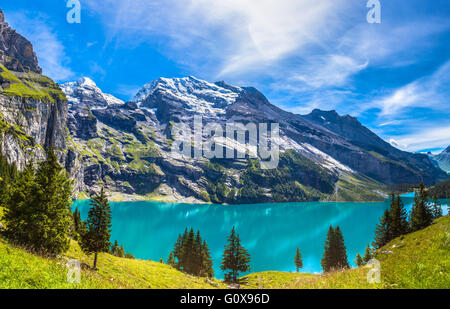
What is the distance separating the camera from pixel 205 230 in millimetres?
167000

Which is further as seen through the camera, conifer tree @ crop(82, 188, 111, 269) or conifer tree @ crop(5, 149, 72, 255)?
conifer tree @ crop(82, 188, 111, 269)

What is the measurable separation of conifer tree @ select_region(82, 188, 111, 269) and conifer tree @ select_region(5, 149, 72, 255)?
5.10 metres

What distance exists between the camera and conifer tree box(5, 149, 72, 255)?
19825 millimetres

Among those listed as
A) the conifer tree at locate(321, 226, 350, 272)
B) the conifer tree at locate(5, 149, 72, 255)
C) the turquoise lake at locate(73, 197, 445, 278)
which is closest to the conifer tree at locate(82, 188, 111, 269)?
the conifer tree at locate(5, 149, 72, 255)

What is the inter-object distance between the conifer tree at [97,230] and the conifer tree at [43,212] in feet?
16.7

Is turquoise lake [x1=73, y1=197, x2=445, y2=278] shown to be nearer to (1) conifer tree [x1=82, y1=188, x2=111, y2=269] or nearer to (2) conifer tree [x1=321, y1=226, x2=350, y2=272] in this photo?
(2) conifer tree [x1=321, y1=226, x2=350, y2=272]

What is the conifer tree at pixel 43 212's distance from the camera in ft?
65.0

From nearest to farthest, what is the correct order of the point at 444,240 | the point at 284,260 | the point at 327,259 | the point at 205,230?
the point at 444,240 < the point at 327,259 < the point at 284,260 < the point at 205,230

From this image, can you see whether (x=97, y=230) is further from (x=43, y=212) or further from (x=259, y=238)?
(x=259, y=238)

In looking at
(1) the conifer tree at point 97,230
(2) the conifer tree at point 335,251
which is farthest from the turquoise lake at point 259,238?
(1) the conifer tree at point 97,230
